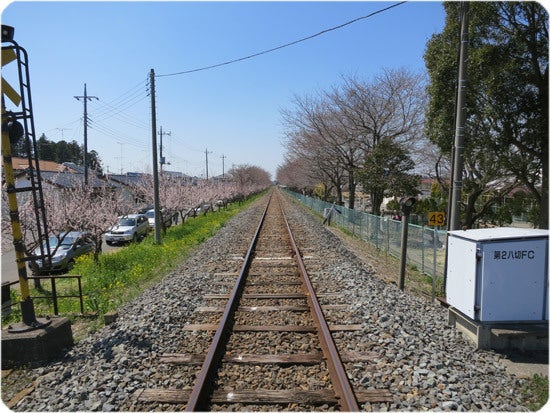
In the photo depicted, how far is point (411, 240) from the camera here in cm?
1088

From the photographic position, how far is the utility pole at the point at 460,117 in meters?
6.99

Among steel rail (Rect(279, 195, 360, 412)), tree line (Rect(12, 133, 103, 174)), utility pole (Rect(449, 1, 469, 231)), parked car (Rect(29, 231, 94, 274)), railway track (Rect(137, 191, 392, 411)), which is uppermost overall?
tree line (Rect(12, 133, 103, 174))

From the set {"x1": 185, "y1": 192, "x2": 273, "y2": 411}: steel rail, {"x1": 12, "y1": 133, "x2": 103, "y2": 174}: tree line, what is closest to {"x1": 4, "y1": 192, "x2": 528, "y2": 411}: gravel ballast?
{"x1": 185, "y1": 192, "x2": 273, "y2": 411}: steel rail

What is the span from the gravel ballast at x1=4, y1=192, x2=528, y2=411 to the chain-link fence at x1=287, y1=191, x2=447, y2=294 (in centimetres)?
208

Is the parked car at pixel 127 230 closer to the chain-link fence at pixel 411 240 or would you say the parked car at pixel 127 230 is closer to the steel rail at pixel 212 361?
the chain-link fence at pixel 411 240

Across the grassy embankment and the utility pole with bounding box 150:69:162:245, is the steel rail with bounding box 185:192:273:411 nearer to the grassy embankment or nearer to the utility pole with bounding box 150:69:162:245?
the grassy embankment

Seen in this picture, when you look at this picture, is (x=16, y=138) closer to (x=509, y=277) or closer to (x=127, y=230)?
(x=509, y=277)

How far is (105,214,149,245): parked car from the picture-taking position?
2255 centimetres

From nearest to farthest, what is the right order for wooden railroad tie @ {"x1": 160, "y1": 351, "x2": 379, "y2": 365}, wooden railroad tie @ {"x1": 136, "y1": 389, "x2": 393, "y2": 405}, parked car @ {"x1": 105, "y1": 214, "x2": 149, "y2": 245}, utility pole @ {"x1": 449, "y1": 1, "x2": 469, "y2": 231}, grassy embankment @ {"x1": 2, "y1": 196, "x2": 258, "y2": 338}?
wooden railroad tie @ {"x1": 136, "y1": 389, "x2": 393, "y2": 405}
wooden railroad tie @ {"x1": 160, "y1": 351, "x2": 379, "y2": 365}
utility pole @ {"x1": 449, "y1": 1, "x2": 469, "y2": 231}
grassy embankment @ {"x1": 2, "y1": 196, "x2": 258, "y2": 338}
parked car @ {"x1": 105, "y1": 214, "x2": 149, "y2": 245}

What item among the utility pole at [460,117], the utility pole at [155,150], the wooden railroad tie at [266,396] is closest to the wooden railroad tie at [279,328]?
the wooden railroad tie at [266,396]

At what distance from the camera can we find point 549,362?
444cm

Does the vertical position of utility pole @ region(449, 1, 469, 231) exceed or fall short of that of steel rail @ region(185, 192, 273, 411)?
it exceeds it

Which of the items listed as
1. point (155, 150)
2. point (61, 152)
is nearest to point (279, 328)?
point (155, 150)

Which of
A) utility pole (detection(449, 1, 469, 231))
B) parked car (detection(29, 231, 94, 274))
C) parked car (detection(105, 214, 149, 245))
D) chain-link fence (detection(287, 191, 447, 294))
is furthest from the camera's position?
parked car (detection(105, 214, 149, 245))
